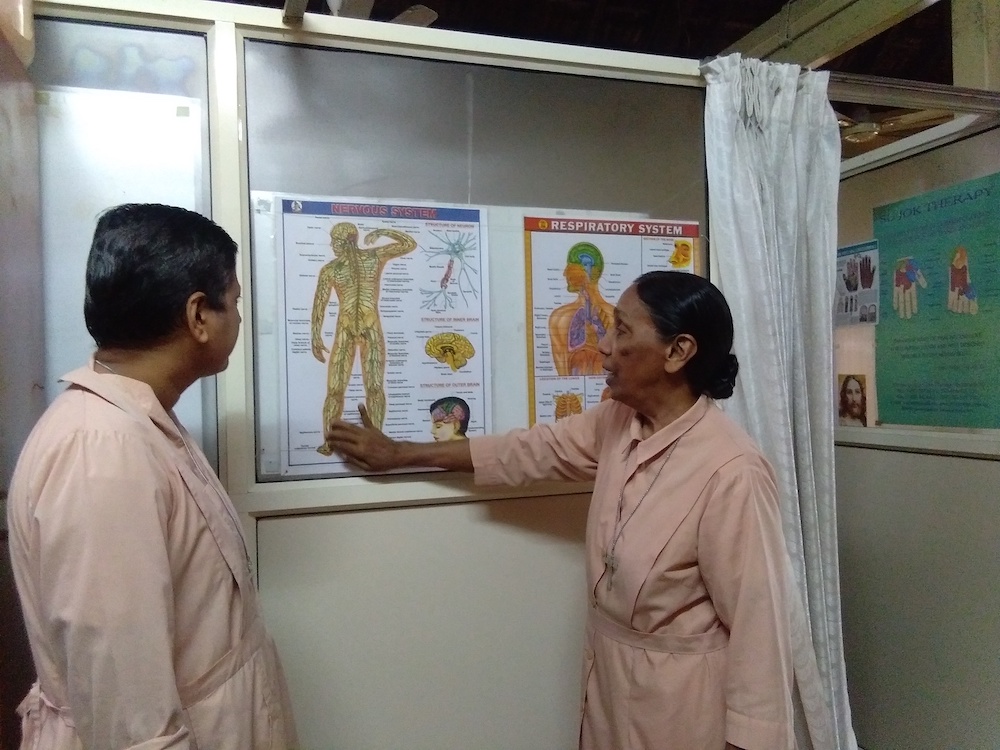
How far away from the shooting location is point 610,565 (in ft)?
3.53

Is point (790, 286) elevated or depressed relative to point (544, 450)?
elevated

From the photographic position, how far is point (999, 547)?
5.41 feet

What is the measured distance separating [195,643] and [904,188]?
2.05 meters

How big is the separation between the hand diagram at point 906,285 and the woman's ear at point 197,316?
1.85 meters

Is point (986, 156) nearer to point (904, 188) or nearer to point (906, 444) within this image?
point (904, 188)

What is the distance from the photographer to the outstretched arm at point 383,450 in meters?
1.18

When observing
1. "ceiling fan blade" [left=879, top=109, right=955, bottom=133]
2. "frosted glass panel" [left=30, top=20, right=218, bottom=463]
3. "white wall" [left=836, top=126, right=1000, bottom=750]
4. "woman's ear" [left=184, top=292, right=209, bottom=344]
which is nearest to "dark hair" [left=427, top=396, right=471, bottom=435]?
"frosted glass panel" [left=30, top=20, right=218, bottom=463]

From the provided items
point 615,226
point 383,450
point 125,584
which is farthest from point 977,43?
point 125,584

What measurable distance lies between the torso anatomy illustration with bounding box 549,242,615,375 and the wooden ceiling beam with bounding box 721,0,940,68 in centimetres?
67

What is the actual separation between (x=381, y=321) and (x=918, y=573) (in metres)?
1.65

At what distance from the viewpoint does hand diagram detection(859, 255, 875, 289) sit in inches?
79.0

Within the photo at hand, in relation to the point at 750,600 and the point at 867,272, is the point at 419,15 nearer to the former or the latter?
the point at 750,600

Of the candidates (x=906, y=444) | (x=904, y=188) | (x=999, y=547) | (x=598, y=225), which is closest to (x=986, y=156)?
(x=904, y=188)

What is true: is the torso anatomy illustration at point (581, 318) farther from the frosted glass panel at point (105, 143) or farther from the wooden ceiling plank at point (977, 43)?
the wooden ceiling plank at point (977, 43)
